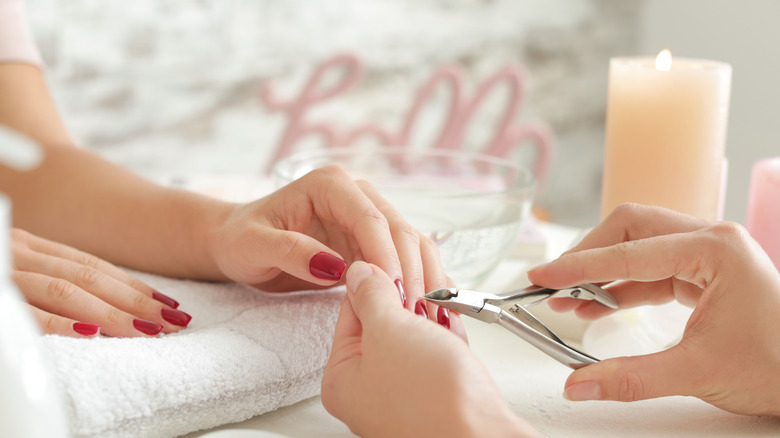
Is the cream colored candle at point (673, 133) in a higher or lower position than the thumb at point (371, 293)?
higher

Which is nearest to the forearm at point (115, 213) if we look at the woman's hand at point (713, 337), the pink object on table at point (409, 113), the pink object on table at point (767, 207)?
the woman's hand at point (713, 337)

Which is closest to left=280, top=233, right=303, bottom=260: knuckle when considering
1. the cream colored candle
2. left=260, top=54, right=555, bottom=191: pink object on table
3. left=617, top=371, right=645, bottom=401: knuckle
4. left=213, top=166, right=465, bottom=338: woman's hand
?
left=213, top=166, right=465, bottom=338: woman's hand

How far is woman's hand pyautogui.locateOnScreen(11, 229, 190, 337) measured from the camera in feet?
1.61

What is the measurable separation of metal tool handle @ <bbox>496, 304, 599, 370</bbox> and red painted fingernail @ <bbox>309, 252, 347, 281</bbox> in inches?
4.2

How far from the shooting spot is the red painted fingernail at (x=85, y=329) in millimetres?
474

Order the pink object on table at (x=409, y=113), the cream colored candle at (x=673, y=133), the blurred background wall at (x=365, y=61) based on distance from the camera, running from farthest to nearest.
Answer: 1. the blurred background wall at (x=365, y=61)
2. the pink object on table at (x=409, y=113)
3. the cream colored candle at (x=673, y=133)

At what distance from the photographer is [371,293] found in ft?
1.38

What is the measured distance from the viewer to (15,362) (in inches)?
9.2

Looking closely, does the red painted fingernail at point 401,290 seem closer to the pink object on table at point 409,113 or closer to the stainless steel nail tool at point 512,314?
the stainless steel nail tool at point 512,314

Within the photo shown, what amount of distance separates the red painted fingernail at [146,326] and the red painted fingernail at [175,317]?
0.07 ft

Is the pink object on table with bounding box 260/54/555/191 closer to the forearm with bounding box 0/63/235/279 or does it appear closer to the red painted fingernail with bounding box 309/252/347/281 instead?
the forearm with bounding box 0/63/235/279

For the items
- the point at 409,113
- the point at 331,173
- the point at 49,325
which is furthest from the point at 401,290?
the point at 409,113

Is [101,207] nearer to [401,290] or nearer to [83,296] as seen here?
[83,296]

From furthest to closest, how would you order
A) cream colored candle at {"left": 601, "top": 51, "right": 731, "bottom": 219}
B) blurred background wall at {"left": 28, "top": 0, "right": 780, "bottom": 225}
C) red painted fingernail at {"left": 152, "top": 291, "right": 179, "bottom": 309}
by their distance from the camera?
blurred background wall at {"left": 28, "top": 0, "right": 780, "bottom": 225} < cream colored candle at {"left": 601, "top": 51, "right": 731, "bottom": 219} < red painted fingernail at {"left": 152, "top": 291, "right": 179, "bottom": 309}
